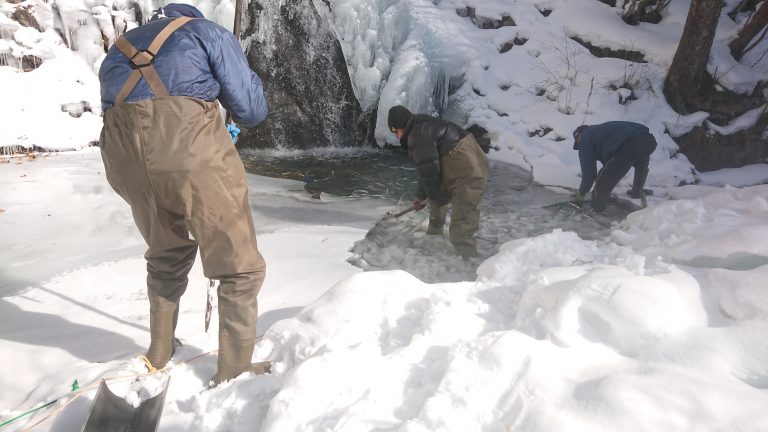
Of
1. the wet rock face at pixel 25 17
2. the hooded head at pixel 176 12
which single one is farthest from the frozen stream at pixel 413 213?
the wet rock face at pixel 25 17

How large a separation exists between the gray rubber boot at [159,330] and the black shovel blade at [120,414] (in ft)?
0.81

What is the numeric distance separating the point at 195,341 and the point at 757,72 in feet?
32.2

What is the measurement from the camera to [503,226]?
4789mm

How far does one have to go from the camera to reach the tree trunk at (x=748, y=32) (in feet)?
24.0

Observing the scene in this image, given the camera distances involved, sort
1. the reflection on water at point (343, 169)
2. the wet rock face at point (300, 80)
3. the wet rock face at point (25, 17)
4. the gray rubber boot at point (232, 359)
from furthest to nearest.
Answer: the wet rock face at point (300, 80), the wet rock face at point (25, 17), the reflection on water at point (343, 169), the gray rubber boot at point (232, 359)

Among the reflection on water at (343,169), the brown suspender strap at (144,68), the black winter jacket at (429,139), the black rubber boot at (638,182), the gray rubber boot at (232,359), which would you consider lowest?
the reflection on water at (343,169)

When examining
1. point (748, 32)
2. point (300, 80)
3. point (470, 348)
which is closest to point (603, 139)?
point (470, 348)

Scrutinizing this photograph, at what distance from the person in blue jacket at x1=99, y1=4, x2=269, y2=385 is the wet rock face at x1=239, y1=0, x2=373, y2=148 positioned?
7.27m

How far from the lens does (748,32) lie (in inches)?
297

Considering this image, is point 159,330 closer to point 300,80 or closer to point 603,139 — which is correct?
point 603,139

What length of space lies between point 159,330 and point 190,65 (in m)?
1.10

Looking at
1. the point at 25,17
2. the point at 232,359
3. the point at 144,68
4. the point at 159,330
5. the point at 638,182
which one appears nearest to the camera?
the point at 144,68

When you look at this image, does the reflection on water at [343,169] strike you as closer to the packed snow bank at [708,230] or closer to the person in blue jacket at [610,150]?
the person in blue jacket at [610,150]

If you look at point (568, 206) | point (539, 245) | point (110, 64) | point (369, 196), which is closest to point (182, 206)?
point (110, 64)
